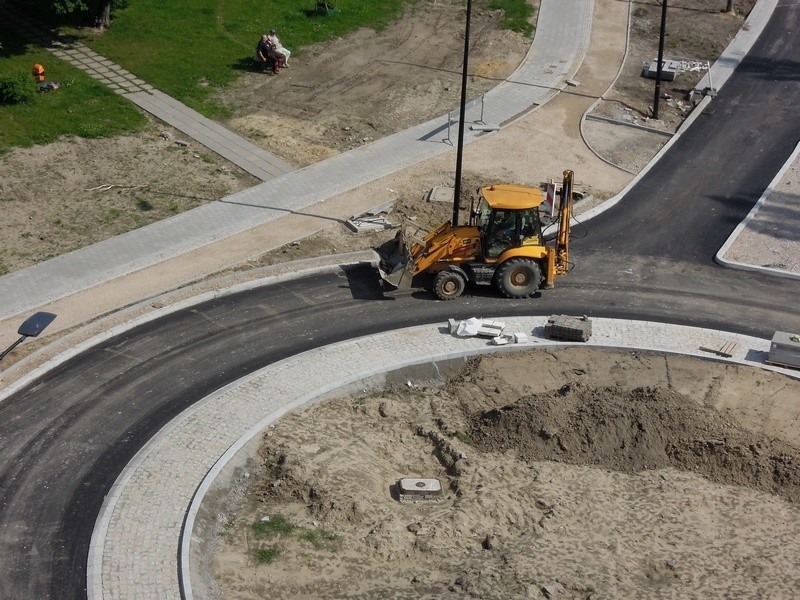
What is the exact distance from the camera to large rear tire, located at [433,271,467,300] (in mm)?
21797

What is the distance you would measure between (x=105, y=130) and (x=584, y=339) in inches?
647

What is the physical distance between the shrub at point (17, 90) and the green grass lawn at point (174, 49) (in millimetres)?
246

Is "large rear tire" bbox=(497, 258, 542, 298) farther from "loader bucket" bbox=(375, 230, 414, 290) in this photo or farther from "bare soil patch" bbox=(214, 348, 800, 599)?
"bare soil patch" bbox=(214, 348, 800, 599)

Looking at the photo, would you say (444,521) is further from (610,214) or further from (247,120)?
(247,120)

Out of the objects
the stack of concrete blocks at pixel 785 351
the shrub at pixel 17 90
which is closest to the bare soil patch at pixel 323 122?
the shrub at pixel 17 90

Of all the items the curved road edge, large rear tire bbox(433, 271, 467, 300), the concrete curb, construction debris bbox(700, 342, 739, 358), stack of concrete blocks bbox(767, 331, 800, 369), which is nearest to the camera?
the concrete curb

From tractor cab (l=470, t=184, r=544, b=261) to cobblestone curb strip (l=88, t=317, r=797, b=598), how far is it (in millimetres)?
1734

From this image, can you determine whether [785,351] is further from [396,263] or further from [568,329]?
[396,263]

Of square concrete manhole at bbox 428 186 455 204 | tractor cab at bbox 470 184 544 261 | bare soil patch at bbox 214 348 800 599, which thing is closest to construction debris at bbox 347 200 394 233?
square concrete manhole at bbox 428 186 455 204

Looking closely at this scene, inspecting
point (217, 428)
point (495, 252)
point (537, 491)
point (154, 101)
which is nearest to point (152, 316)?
point (217, 428)

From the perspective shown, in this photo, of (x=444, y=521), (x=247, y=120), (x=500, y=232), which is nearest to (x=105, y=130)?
(x=247, y=120)

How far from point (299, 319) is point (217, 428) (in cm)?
414

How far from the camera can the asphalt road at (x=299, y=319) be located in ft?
53.4

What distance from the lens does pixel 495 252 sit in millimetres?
21703
